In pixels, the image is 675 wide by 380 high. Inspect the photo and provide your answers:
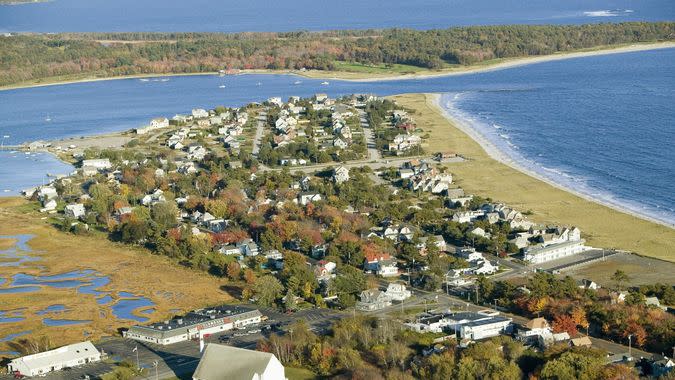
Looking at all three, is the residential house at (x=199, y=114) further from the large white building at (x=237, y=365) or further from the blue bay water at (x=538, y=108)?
the large white building at (x=237, y=365)

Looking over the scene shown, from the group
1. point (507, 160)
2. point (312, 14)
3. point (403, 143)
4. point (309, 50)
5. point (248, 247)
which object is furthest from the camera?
point (312, 14)

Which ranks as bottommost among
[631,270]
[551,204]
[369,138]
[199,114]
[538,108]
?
[631,270]

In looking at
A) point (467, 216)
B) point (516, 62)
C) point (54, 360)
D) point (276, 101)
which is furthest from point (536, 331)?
point (516, 62)

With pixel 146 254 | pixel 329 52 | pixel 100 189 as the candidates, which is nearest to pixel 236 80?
pixel 329 52

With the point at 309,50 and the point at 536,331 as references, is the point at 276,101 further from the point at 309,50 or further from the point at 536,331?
the point at 536,331

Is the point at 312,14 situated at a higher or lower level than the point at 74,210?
higher

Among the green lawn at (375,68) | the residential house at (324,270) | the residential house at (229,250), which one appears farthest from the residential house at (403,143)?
the green lawn at (375,68)

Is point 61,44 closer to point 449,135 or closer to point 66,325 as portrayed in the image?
point 449,135
